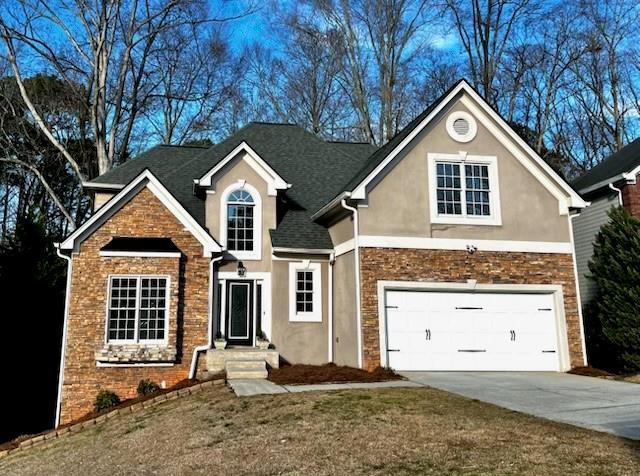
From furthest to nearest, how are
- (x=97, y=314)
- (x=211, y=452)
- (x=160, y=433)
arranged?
(x=97, y=314)
(x=160, y=433)
(x=211, y=452)

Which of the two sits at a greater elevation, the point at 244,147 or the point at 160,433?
the point at 244,147

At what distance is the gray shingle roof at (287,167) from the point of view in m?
17.1

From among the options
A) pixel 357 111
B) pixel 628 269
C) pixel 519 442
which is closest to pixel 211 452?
pixel 519 442

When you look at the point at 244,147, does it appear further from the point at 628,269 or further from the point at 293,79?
the point at 293,79

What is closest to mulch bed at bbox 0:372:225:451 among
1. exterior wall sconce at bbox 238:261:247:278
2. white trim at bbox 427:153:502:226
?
exterior wall sconce at bbox 238:261:247:278

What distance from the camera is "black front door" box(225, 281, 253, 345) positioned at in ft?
52.4

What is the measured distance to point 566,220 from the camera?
1597cm

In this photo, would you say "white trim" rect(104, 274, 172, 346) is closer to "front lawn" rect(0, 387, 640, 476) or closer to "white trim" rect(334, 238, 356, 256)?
"front lawn" rect(0, 387, 640, 476)

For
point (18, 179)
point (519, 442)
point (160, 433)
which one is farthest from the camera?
point (18, 179)

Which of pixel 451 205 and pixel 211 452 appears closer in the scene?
pixel 211 452

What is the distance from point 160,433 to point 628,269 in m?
12.1

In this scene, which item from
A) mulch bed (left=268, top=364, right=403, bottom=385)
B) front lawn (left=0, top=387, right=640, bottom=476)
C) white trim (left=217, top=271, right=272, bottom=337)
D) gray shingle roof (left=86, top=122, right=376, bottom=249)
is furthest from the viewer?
gray shingle roof (left=86, top=122, right=376, bottom=249)

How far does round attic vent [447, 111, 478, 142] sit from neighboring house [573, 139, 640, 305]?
4.92 metres

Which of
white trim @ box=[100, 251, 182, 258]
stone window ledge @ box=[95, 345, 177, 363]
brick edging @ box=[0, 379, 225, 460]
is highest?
white trim @ box=[100, 251, 182, 258]
